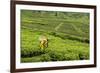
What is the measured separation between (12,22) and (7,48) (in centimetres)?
24

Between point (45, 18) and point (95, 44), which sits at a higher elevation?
point (45, 18)

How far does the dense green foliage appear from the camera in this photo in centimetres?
184

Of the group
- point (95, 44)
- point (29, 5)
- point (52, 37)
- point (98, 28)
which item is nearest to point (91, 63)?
point (95, 44)

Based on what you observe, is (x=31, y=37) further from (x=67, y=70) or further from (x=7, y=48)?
(x=67, y=70)

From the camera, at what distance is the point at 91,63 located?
6.77 ft

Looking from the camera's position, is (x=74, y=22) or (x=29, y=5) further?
(x=74, y=22)

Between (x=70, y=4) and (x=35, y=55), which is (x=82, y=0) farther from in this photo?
(x=35, y=55)

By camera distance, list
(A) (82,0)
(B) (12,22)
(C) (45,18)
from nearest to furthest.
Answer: (B) (12,22) < (C) (45,18) < (A) (82,0)

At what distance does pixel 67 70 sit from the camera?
6.47ft

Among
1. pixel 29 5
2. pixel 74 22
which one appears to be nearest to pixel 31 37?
pixel 29 5

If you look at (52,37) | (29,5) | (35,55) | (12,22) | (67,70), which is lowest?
(67,70)

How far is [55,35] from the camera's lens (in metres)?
1.93

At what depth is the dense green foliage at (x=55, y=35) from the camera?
1.84 m

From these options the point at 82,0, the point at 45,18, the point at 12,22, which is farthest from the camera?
the point at 82,0
